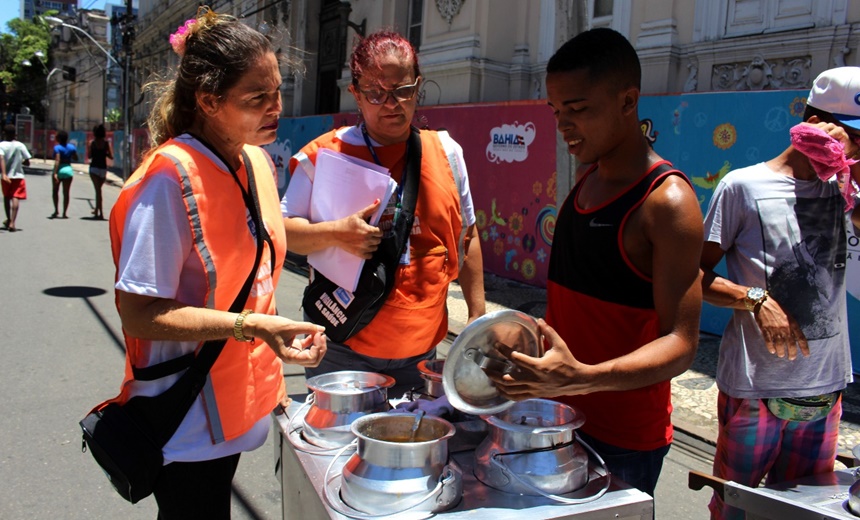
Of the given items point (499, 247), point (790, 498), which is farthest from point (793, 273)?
point (499, 247)

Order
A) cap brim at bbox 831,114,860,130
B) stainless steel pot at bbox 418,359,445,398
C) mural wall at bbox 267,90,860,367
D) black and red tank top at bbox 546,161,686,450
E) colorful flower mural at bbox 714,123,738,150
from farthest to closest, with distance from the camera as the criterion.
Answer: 1. colorful flower mural at bbox 714,123,738,150
2. mural wall at bbox 267,90,860,367
3. cap brim at bbox 831,114,860,130
4. stainless steel pot at bbox 418,359,445,398
5. black and red tank top at bbox 546,161,686,450

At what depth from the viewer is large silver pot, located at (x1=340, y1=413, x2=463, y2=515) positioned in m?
1.45

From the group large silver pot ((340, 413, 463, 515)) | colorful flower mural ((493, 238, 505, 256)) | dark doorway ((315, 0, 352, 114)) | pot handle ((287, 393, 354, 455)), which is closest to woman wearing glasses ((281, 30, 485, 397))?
pot handle ((287, 393, 354, 455))

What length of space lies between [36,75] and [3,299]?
57.2m

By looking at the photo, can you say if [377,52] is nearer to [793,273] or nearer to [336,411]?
[336,411]

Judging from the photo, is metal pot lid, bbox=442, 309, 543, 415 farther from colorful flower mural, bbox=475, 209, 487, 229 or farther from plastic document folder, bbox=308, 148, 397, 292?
colorful flower mural, bbox=475, 209, 487, 229

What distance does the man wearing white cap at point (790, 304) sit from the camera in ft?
7.44

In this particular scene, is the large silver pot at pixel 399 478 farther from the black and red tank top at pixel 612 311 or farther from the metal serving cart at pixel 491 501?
the black and red tank top at pixel 612 311

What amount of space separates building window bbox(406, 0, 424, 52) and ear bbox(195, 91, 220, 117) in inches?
502

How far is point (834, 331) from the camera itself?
2342 mm

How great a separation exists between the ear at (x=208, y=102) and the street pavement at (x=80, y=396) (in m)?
2.35

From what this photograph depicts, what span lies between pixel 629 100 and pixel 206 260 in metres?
1.21

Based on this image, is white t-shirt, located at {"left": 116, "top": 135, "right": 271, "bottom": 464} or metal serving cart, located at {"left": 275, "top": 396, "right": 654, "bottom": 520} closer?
metal serving cart, located at {"left": 275, "top": 396, "right": 654, "bottom": 520}

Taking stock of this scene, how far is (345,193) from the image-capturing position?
237 cm
